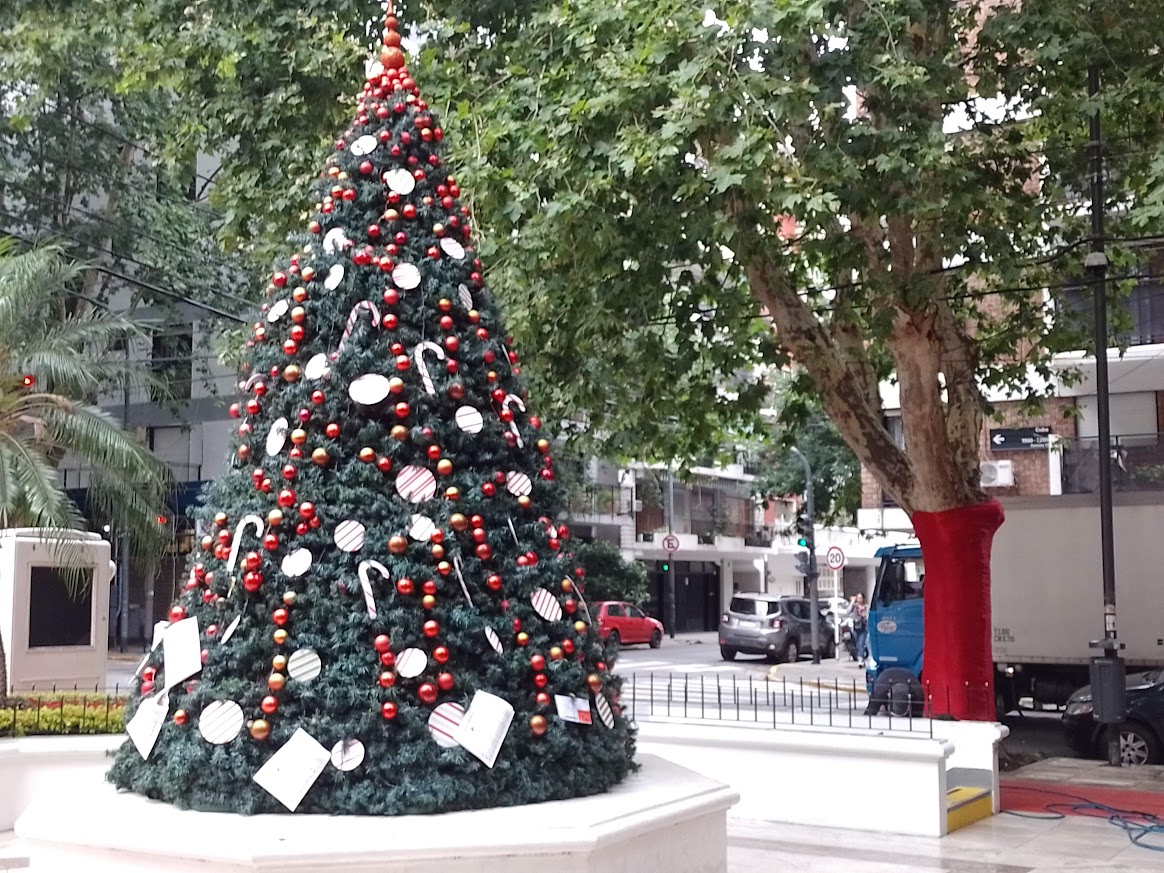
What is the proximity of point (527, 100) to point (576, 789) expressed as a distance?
711cm

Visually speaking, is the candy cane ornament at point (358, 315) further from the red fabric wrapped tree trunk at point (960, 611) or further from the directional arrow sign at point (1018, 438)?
the directional arrow sign at point (1018, 438)

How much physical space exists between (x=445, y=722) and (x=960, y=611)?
8.45 m

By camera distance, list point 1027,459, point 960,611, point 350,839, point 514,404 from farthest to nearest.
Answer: point 1027,459 < point 960,611 < point 514,404 < point 350,839

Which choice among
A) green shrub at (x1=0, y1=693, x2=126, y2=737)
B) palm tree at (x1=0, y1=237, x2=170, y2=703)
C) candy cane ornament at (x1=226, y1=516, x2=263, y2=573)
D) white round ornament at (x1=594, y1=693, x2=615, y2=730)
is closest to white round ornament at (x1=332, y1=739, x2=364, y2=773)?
candy cane ornament at (x1=226, y1=516, x2=263, y2=573)

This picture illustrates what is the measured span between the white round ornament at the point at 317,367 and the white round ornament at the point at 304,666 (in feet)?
4.12

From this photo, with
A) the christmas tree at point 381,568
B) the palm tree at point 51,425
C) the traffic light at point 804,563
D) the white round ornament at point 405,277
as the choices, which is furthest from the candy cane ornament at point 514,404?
the traffic light at point 804,563

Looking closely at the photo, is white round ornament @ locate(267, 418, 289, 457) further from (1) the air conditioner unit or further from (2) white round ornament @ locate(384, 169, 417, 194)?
(1) the air conditioner unit

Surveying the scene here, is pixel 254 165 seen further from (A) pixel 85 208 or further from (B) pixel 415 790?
(A) pixel 85 208

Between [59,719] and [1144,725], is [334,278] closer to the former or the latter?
[59,719]

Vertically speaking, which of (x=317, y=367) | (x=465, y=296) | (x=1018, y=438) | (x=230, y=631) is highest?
(x=1018, y=438)

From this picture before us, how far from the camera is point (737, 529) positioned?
57.5 metres

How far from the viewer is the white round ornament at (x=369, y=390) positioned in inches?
227

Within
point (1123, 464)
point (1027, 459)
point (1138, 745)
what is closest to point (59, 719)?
point (1138, 745)

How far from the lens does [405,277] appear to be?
6.04m
